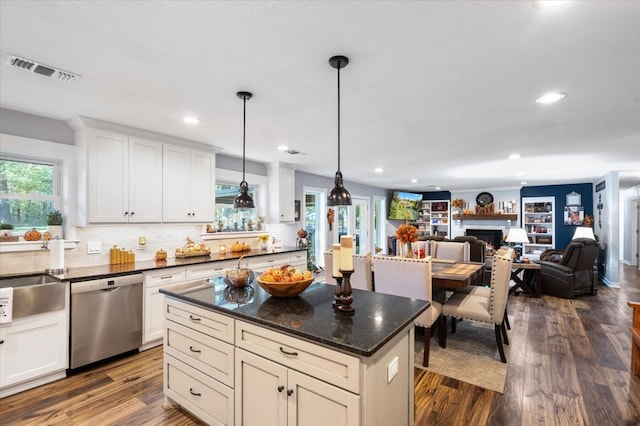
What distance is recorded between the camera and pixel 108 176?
327 cm

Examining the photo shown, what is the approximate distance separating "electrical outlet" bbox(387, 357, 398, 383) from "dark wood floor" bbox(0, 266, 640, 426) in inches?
36.4

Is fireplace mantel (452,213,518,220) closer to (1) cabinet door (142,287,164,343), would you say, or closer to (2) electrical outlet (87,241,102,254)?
(1) cabinet door (142,287,164,343)

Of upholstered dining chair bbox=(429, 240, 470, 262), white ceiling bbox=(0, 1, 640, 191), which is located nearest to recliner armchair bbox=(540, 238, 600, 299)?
upholstered dining chair bbox=(429, 240, 470, 262)

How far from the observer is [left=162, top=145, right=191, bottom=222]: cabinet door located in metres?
3.74

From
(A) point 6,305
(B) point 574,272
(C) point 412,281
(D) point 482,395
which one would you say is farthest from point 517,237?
(A) point 6,305

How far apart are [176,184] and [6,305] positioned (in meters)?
1.91

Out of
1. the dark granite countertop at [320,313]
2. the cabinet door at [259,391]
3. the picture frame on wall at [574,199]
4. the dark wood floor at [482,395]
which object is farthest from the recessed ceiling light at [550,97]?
the picture frame on wall at [574,199]

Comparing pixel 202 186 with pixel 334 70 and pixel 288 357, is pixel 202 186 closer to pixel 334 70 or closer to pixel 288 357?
pixel 334 70

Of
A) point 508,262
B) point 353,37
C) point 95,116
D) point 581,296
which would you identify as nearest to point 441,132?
point 508,262

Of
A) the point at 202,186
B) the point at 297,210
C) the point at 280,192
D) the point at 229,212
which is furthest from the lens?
the point at 297,210

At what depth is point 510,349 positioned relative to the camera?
3.33 metres

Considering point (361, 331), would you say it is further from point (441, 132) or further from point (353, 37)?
point (441, 132)

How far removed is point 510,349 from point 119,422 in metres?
3.63

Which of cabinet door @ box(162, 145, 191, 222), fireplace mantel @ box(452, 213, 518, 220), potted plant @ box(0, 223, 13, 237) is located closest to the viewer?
potted plant @ box(0, 223, 13, 237)
